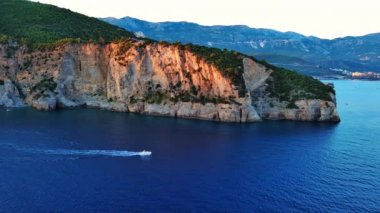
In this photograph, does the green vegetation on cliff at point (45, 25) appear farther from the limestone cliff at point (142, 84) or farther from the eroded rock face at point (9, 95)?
the eroded rock face at point (9, 95)

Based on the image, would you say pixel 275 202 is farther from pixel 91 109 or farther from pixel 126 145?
pixel 91 109

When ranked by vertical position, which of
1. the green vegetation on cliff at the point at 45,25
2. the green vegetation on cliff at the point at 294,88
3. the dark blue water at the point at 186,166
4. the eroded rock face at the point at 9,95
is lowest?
the dark blue water at the point at 186,166

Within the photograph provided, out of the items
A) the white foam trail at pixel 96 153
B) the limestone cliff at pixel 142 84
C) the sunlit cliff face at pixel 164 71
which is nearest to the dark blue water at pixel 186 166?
the white foam trail at pixel 96 153

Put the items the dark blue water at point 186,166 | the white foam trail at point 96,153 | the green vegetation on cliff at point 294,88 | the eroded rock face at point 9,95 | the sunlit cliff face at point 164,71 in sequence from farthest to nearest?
the eroded rock face at point 9,95, the sunlit cliff face at point 164,71, the green vegetation on cliff at point 294,88, the white foam trail at point 96,153, the dark blue water at point 186,166

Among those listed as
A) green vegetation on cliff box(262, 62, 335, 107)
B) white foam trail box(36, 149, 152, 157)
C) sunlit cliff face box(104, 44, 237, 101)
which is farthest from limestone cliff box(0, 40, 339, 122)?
white foam trail box(36, 149, 152, 157)

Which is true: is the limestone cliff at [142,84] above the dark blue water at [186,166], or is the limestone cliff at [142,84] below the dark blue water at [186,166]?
above

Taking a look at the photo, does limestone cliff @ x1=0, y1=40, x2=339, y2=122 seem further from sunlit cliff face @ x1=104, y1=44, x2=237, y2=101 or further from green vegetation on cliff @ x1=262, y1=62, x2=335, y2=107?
green vegetation on cliff @ x1=262, y1=62, x2=335, y2=107

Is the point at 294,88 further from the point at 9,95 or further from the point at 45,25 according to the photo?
the point at 45,25
